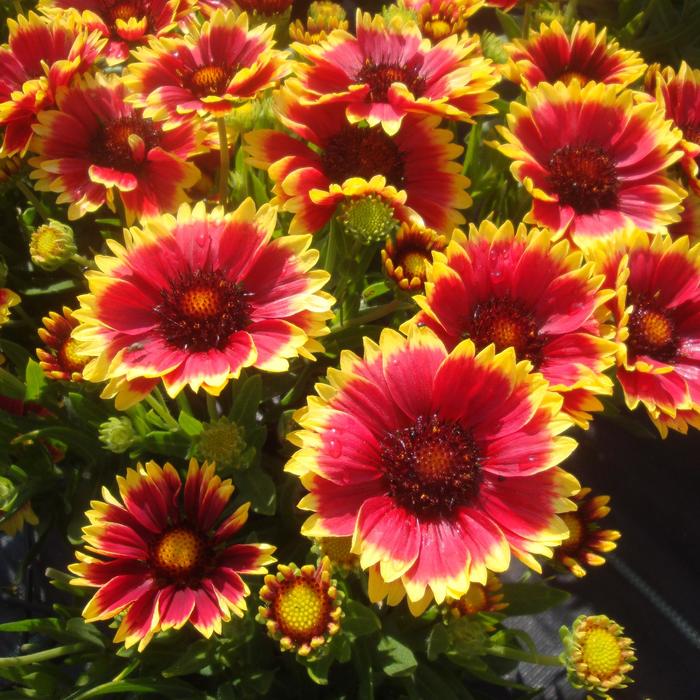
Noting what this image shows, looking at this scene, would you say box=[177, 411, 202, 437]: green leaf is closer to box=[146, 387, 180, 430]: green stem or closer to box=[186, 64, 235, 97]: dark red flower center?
box=[146, 387, 180, 430]: green stem

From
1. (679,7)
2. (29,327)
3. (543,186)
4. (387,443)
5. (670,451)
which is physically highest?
(679,7)

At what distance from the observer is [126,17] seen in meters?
1.23

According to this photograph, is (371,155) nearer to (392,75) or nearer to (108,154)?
(392,75)

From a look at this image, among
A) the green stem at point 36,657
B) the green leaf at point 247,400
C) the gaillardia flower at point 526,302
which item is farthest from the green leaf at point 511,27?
the green stem at point 36,657

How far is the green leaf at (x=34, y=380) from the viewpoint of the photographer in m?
1.01

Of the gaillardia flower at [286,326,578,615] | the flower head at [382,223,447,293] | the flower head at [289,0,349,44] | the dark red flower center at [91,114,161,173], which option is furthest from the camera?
the flower head at [289,0,349,44]

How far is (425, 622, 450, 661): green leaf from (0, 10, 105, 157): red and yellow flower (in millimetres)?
945

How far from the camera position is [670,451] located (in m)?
1.43

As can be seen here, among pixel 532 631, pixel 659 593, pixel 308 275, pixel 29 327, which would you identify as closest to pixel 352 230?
pixel 308 275

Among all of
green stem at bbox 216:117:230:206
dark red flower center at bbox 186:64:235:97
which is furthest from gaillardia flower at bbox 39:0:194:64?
green stem at bbox 216:117:230:206

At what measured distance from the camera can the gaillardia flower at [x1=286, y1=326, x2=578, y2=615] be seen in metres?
0.72

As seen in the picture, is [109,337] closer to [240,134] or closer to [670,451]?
[240,134]

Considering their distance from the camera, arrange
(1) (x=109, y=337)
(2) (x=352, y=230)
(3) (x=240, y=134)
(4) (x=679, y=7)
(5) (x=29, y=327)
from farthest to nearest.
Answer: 1. (4) (x=679, y=7)
2. (5) (x=29, y=327)
3. (3) (x=240, y=134)
4. (2) (x=352, y=230)
5. (1) (x=109, y=337)

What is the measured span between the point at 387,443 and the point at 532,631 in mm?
698
